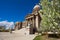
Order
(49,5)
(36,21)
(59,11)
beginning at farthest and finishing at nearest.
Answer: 1. (36,21)
2. (49,5)
3. (59,11)

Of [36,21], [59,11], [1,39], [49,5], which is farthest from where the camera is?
[36,21]

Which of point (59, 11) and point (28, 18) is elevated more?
point (28, 18)

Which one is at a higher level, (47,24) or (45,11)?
(45,11)

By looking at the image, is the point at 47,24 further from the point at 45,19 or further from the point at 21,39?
the point at 21,39

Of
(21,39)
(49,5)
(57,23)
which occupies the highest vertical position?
(49,5)

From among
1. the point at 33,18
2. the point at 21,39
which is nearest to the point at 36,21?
the point at 33,18

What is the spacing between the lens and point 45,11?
54.5ft

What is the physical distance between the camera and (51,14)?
1548 centimetres

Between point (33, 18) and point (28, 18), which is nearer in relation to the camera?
point (33, 18)

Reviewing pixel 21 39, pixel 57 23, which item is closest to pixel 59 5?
pixel 57 23

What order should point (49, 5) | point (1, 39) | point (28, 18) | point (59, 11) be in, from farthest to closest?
point (28, 18), point (1, 39), point (49, 5), point (59, 11)

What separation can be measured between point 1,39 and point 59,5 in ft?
43.6

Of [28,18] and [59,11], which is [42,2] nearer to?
[59,11]

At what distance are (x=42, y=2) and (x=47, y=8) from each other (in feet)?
3.51
